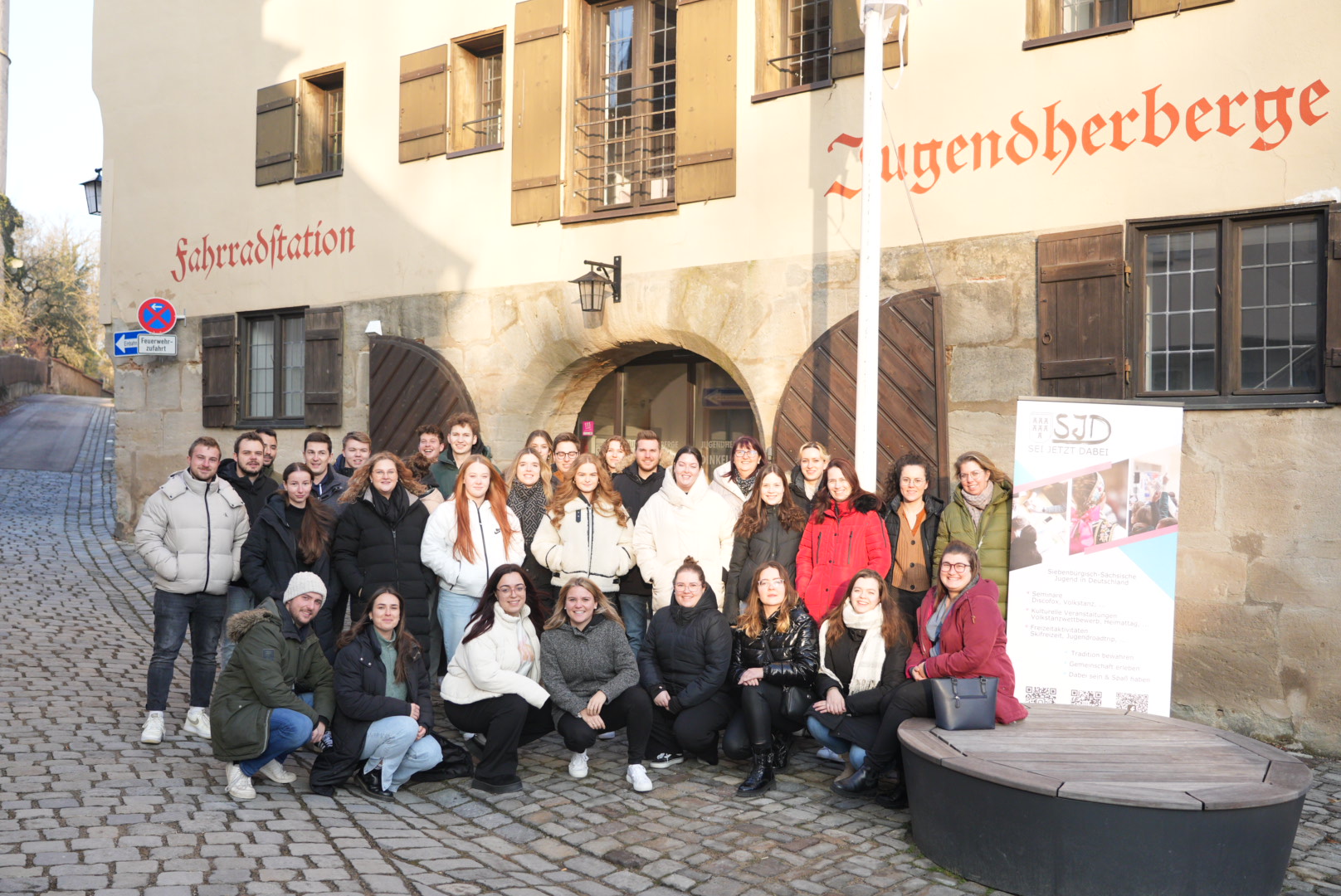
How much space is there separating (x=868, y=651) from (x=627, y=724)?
1.25 metres

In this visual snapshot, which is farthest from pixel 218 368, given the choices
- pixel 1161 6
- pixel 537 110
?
pixel 1161 6

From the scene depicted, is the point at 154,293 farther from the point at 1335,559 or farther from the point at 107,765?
the point at 1335,559

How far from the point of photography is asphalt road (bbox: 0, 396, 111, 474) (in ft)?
70.3

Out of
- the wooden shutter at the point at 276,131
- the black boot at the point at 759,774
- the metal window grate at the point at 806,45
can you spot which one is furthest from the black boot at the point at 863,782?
the wooden shutter at the point at 276,131

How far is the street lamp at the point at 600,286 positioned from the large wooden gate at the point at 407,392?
162cm

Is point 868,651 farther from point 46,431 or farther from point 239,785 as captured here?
point 46,431

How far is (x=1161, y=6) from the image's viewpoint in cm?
689

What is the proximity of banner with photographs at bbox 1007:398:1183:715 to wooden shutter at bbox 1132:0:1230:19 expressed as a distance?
2.41 m

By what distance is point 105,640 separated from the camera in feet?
29.0

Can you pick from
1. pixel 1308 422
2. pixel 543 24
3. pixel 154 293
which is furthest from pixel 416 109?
pixel 1308 422

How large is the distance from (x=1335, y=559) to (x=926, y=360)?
102 inches

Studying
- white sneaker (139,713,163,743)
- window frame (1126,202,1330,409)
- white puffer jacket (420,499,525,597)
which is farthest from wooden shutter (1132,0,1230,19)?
white sneaker (139,713,163,743)

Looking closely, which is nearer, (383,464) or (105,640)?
(383,464)

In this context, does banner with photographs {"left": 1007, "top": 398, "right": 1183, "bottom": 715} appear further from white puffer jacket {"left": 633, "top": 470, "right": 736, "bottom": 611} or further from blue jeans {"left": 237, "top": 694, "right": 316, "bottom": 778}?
blue jeans {"left": 237, "top": 694, "right": 316, "bottom": 778}
